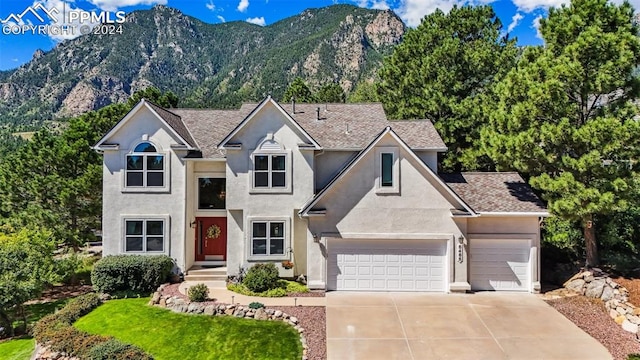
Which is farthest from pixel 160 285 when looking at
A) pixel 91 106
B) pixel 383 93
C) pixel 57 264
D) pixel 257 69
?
pixel 91 106

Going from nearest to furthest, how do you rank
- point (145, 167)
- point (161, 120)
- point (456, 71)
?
point (161, 120)
point (145, 167)
point (456, 71)

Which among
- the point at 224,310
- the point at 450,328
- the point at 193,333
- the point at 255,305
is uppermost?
the point at 255,305

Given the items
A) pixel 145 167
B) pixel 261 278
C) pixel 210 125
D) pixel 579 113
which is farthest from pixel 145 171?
pixel 579 113

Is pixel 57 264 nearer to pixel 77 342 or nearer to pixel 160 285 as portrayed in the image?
pixel 160 285

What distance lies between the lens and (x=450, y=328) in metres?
13.0

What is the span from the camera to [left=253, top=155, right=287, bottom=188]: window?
18.0 meters

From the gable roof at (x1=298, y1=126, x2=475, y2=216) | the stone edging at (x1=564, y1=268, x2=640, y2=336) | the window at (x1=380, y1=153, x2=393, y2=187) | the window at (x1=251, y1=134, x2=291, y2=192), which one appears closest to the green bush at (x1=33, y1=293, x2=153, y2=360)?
the gable roof at (x1=298, y1=126, x2=475, y2=216)

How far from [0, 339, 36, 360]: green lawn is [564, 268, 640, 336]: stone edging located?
2024cm

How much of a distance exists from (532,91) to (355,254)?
405 inches

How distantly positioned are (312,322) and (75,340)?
7.63 m

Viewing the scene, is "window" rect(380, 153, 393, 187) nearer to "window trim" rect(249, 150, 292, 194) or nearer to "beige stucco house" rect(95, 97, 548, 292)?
"beige stucco house" rect(95, 97, 548, 292)

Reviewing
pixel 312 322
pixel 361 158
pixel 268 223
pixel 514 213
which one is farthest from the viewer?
pixel 268 223

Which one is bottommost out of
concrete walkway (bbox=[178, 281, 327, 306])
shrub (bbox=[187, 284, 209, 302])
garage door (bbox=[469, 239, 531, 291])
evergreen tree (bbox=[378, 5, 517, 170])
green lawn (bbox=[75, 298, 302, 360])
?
green lawn (bbox=[75, 298, 302, 360])

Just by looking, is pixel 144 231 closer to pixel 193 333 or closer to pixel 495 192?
pixel 193 333
